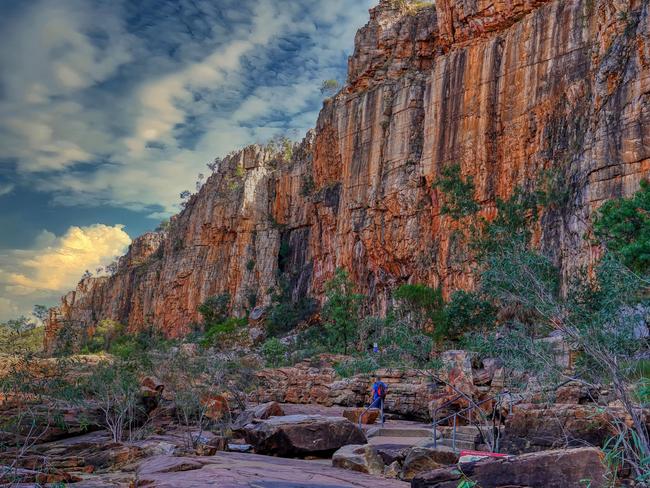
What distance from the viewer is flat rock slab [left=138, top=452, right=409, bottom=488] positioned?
311 inches

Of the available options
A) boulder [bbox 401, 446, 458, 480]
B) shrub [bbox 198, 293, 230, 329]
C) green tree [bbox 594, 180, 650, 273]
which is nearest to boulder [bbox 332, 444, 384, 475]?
boulder [bbox 401, 446, 458, 480]

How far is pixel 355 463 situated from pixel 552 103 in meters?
35.6

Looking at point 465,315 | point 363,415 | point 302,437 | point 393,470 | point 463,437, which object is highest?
point 465,315

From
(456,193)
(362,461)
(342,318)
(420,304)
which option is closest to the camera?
(362,461)

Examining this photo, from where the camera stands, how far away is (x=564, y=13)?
40.7 meters

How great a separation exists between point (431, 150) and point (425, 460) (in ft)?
132

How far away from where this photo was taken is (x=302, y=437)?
13.5 meters

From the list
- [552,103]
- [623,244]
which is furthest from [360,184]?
[623,244]

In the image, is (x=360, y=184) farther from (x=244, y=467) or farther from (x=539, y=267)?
(x=244, y=467)

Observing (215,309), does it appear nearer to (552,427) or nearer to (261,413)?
(261,413)

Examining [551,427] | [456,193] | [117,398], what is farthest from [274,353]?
[551,427]

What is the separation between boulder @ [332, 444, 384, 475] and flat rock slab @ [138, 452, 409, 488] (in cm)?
46

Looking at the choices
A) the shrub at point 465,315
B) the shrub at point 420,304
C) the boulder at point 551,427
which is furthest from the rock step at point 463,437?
the shrub at point 420,304

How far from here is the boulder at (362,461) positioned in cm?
1122
